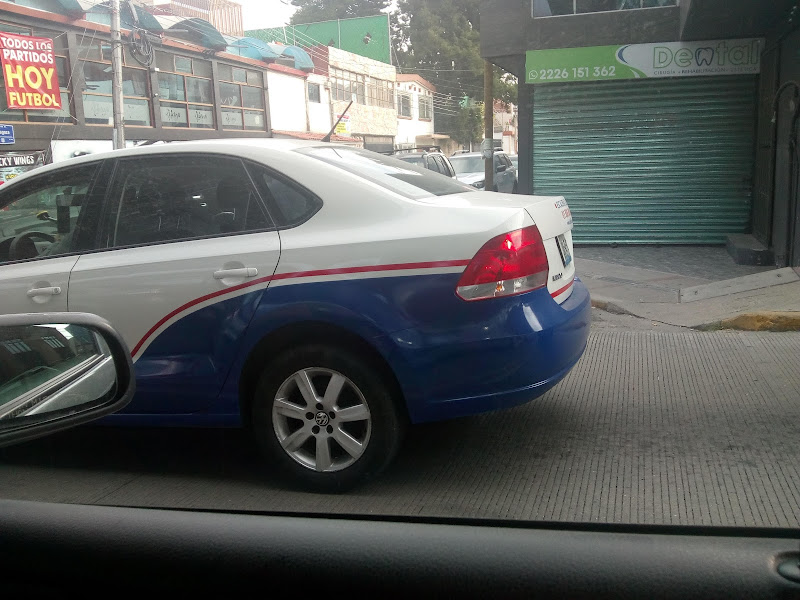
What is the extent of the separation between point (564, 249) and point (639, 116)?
967 cm

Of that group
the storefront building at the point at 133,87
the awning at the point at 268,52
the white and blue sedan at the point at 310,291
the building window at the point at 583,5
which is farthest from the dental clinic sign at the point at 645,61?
the awning at the point at 268,52

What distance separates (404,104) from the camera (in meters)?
54.1

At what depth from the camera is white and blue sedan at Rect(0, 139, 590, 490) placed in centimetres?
348

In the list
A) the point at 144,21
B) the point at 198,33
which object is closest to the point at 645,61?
the point at 144,21

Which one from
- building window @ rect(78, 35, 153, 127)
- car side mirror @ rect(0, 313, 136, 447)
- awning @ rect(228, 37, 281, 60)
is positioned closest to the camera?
car side mirror @ rect(0, 313, 136, 447)

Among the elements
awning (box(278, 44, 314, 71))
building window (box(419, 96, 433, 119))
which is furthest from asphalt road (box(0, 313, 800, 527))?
building window (box(419, 96, 433, 119))

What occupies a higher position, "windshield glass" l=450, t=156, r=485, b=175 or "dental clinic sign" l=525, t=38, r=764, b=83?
"dental clinic sign" l=525, t=38, r=764, b=83

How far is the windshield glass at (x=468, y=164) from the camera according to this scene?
917 inches

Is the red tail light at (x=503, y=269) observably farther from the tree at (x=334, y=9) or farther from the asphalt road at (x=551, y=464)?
the tree at (x=334, y=9)

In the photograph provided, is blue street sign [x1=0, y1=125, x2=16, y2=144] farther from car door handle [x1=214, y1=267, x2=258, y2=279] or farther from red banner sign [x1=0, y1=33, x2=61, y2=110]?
car door handle [x1=214, y1=267, x2=258, y2=279]

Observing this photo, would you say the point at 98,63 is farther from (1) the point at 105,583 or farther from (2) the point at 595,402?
(1) the point at 105,583

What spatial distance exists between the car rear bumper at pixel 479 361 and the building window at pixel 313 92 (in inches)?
1503

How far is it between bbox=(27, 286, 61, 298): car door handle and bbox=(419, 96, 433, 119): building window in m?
54.2

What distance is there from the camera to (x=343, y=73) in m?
43.8
